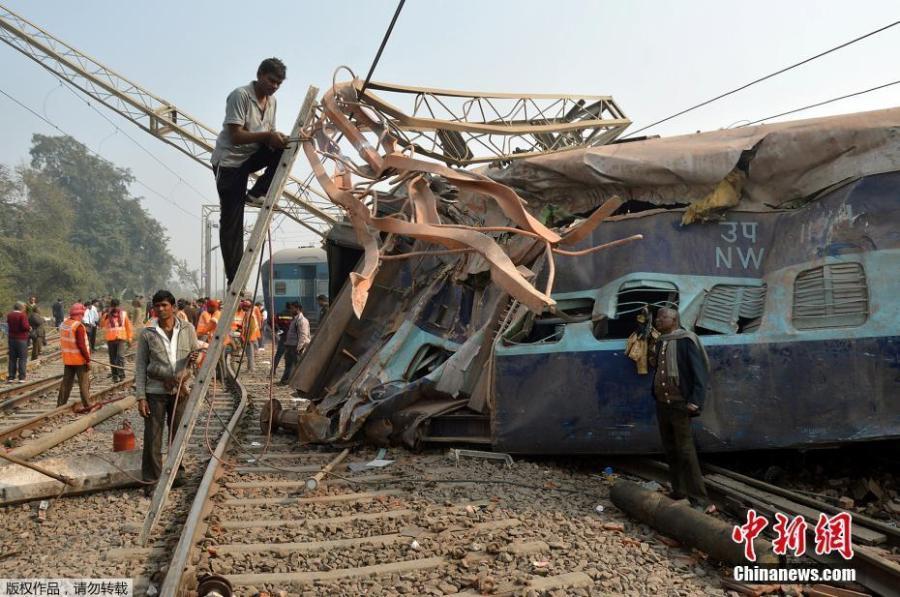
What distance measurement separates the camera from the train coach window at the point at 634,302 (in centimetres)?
629

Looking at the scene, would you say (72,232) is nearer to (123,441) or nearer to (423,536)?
(123,441)

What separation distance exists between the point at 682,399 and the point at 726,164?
2450 mm

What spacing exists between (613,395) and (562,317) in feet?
3.40

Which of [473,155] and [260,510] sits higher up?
[473,155]

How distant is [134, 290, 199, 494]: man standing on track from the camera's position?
5719mm

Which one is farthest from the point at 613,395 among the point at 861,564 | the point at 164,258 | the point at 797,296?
→ the point at 164,258

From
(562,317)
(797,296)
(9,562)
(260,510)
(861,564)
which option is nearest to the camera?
(861,564)

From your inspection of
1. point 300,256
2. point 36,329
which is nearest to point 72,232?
point 300,256

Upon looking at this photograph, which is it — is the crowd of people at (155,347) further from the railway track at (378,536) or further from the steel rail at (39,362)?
the railway track at (378,536)

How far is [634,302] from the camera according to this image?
6.33m

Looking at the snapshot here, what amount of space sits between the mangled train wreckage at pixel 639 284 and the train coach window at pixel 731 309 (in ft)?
0.05

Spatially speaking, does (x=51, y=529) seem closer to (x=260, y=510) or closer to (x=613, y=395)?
(x=260, y=510)

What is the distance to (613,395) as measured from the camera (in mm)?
6074

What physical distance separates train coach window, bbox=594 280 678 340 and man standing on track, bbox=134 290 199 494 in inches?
153
